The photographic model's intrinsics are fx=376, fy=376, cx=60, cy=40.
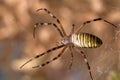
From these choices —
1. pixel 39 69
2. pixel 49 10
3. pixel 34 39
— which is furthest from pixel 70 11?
pixel 39 69

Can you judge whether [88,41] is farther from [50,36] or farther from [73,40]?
[50,36]

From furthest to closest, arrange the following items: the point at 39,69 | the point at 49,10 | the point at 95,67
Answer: the point at 49,10 < the point at 39,69 < the point at 95,67

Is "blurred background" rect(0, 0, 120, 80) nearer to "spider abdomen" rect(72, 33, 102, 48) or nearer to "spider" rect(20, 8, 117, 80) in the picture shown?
"spider" rect(20, 8, 117, 80)

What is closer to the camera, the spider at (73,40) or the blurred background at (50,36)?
the spider at (73,40)

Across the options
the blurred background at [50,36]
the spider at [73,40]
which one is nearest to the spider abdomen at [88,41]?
the spider at [73,40]

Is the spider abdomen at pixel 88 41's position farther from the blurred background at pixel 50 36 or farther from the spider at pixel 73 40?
the blurred background at pixel 50 36

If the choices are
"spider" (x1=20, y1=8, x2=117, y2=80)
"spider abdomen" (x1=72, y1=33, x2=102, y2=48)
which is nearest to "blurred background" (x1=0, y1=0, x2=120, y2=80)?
"spider" (x1=20, y1=8, x2=117, y2=80)

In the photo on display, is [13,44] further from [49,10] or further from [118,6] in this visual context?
[118,6]

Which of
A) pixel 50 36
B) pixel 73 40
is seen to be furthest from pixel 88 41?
pixel 50 36
